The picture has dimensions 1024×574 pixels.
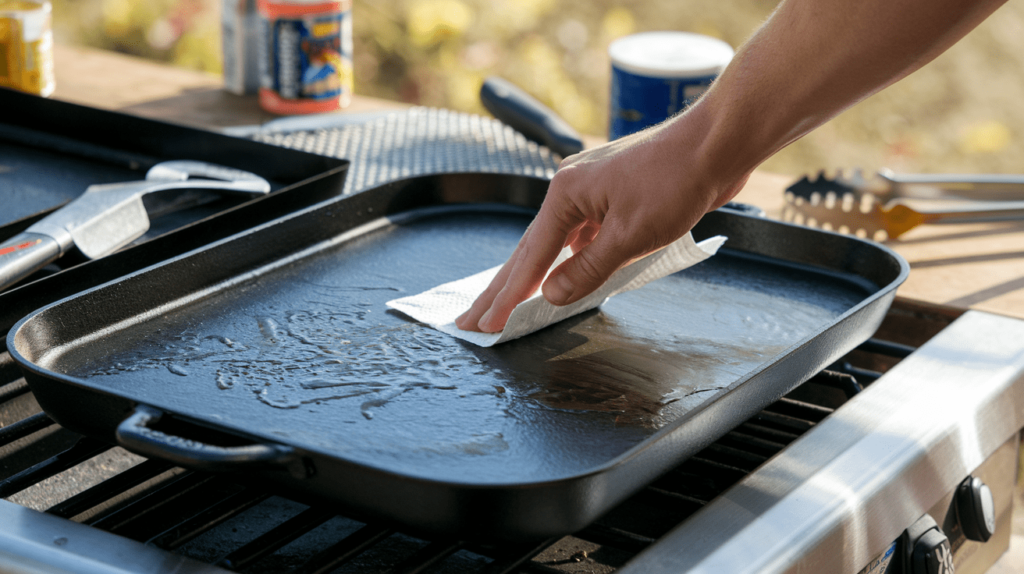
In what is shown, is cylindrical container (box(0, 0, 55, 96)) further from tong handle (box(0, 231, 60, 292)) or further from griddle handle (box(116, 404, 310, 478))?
griddle handle (box(116, 404, 310, 478))

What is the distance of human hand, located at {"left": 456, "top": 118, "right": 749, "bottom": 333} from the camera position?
2.12ft

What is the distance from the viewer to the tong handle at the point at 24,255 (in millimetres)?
783

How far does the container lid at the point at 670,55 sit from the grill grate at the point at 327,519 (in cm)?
57

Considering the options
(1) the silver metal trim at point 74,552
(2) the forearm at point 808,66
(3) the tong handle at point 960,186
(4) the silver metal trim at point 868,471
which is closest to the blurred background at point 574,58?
(3) the tong handle at point 960,186

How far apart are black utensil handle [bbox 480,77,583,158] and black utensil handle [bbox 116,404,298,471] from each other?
35.3 inches

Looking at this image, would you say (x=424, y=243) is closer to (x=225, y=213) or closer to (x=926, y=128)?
(x=225, y=213)

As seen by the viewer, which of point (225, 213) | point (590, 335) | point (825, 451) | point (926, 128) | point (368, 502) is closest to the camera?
point (368, 502)

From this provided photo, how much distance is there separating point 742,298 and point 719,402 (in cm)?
32

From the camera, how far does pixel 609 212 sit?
69 centimetres

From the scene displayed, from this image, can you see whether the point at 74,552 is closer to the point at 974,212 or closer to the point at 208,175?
the point at 208,175

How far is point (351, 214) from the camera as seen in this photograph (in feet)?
3.24

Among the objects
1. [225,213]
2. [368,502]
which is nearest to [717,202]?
[368,502]

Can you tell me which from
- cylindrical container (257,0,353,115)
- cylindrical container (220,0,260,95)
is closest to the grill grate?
cylindrical container (257,0,353,115)

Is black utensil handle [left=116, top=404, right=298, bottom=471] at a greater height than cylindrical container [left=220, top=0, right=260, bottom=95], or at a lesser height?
lesser
